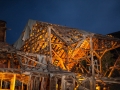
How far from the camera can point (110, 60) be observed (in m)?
26.2

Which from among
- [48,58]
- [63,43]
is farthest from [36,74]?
[63,43]

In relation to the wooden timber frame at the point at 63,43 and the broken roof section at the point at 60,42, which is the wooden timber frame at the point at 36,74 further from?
the broken roof section at the point at 60,42

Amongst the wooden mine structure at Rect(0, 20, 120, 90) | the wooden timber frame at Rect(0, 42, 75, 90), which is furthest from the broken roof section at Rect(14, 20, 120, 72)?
the wooden timber frame at Rect(0, 42, 75, 90)

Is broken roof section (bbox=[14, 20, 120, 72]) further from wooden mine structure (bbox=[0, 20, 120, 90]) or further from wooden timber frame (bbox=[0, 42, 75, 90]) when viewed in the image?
wooden timber frame (bbox=[0, 42, 75, 90])

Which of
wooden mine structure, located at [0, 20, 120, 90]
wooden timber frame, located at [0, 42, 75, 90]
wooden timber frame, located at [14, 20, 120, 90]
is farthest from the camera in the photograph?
wooden timber frame, located at [14, 20, 120, 90]

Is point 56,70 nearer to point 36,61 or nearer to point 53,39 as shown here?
point 36,61

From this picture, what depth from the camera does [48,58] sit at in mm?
17922

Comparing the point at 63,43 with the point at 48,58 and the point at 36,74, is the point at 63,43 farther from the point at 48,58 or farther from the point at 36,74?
the point at 36,74

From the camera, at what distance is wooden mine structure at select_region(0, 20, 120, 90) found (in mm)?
15695

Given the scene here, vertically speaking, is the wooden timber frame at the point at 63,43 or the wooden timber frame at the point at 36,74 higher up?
the wooden timber frame at the point at 63,43

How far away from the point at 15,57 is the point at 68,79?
5279 millimetres

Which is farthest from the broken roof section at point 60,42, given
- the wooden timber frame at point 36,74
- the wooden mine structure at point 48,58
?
the wooden timber frame at point 36,74

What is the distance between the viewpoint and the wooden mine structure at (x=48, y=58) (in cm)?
1570

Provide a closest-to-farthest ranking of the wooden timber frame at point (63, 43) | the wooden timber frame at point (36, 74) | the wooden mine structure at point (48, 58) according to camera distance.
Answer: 1. the wooden timber frame at point (36, 74)
2. the wooden mine structure at point (48, 58)
3. the wooden timber frame at point (63, 43)
